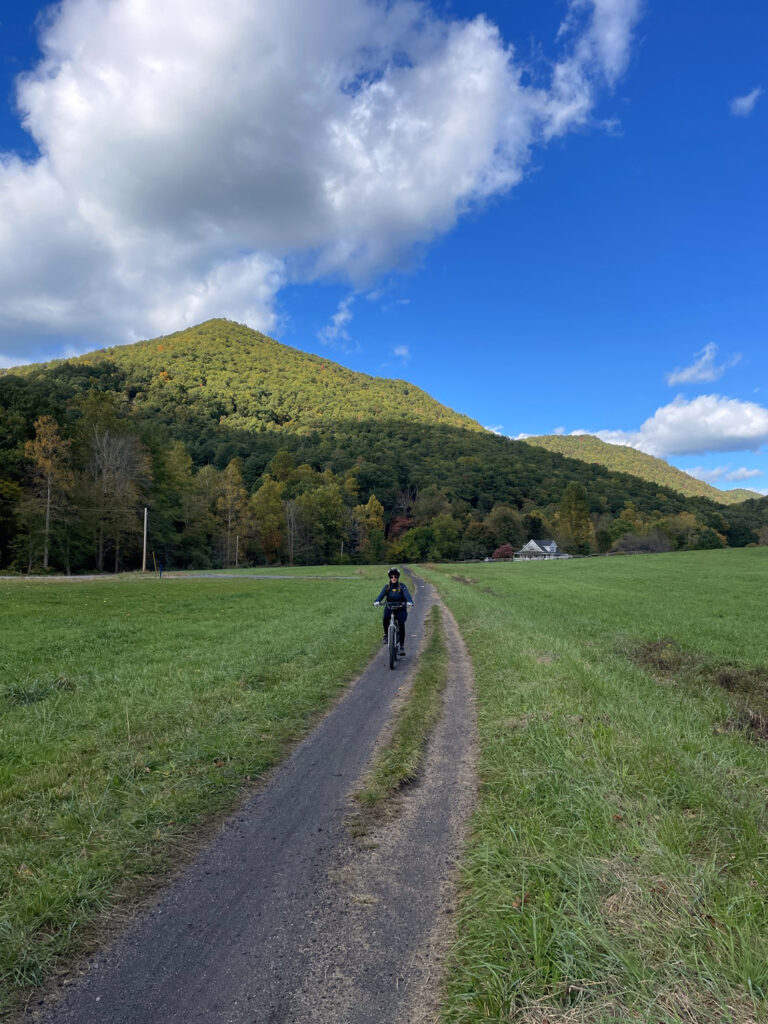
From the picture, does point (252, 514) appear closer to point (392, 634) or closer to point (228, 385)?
point (392, 634)

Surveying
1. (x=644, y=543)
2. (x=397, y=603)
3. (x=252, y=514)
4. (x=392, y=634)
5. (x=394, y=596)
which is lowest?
(x=392, y=634)

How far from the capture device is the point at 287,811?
479cm

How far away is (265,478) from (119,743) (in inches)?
3576

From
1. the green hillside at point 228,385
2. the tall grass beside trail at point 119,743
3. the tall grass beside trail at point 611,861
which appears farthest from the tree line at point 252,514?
the tall grass beside trail at point 611,861

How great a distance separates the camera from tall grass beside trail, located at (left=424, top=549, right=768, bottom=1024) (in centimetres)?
243

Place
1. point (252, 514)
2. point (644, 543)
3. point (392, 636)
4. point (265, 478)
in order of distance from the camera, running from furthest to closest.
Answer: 1. point (644, 543)
2. point (265, 478)
3. point (252, 514)
4. point (392, 636)

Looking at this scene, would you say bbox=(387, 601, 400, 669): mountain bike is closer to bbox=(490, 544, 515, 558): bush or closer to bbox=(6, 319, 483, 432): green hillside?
bbox=(490, 544, 515, 558): bush

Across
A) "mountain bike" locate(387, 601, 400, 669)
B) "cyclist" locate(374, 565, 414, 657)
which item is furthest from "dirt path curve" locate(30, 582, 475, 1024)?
"cyclist" locate(374, 565, 414, 657)

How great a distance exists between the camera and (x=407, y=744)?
6.39m

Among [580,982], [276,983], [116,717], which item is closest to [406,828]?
[276,983]

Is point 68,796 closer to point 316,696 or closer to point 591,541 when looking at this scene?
point 316,696

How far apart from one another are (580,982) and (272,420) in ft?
510

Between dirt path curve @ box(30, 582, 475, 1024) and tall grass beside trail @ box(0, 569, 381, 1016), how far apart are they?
422mm

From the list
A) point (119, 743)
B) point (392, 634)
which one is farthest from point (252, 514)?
point (119, 743)
